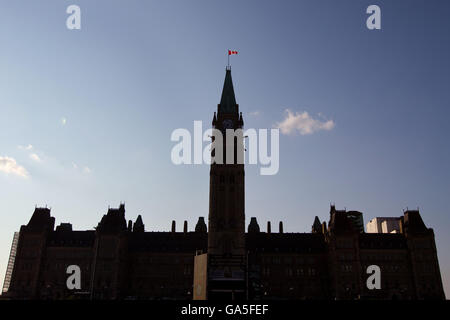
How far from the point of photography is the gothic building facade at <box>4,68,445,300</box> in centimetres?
10450

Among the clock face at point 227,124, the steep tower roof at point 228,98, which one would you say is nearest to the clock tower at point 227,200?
the clock face at point 227,124

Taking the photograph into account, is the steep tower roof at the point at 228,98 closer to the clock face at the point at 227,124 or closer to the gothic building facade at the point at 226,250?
the gothic building facade at the point at 226,250

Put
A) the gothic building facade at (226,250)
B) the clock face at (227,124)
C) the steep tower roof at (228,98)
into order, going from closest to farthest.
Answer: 1. the gothic building facade at (226,250)
2. the clock face at (227,124)
3. the steep tower roof at (228,98)

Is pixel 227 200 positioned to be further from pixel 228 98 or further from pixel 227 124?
pixel 228 98

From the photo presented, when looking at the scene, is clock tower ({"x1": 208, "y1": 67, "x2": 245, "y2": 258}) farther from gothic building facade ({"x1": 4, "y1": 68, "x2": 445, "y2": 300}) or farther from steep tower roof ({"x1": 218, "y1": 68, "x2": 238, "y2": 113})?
steep tower roof ({"x1": 218, "y1": 68, "x2": 238, "y2": 113})

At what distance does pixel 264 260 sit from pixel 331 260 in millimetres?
18195

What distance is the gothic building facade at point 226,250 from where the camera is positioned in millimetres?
104500

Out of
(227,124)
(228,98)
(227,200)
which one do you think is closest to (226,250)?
(227,200)

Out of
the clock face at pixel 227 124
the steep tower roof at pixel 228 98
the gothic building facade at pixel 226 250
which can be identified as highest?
the steep tower roof at pixel 228 98

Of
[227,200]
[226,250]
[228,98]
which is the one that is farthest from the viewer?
[228,98]

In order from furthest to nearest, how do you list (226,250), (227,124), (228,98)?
(228,98) → (227,124) → (226,250)

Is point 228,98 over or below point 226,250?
over

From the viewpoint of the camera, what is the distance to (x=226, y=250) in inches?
3888
